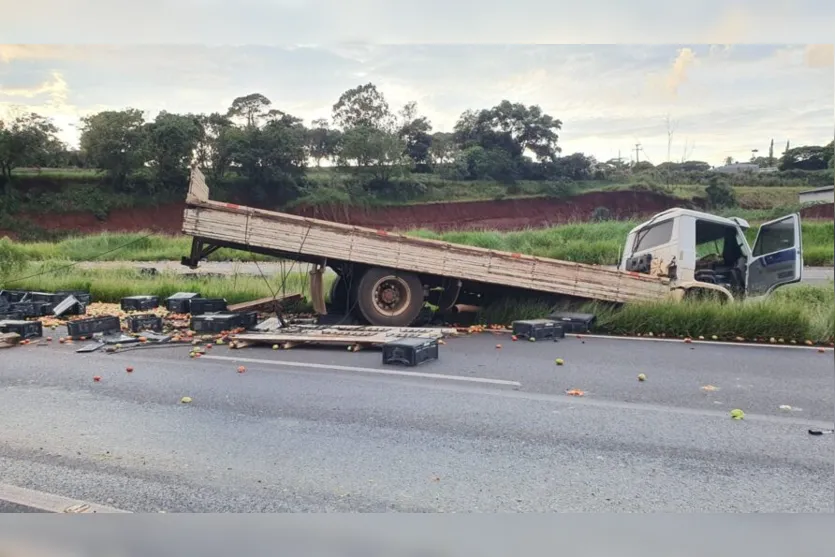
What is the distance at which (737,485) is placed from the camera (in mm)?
2455

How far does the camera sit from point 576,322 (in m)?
5.31

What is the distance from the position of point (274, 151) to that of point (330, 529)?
1999 millimetres

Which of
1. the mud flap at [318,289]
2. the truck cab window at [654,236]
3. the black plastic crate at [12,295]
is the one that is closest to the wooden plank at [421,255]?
the mud flap at [318,289]

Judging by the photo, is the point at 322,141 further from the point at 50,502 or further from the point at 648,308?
the point at 648,308

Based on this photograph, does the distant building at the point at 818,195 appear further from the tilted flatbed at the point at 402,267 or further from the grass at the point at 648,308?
the tilted flatbed at the point at 402,267

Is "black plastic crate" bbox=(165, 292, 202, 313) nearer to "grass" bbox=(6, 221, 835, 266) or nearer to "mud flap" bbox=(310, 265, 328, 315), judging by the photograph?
"grass" bbox=(6, 221, 835, 266)

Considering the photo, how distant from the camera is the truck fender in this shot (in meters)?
5.36

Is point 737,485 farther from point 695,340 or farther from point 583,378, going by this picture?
point 695,340

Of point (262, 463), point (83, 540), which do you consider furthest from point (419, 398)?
point (83, 540)

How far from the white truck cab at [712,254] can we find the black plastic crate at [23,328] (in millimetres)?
3988

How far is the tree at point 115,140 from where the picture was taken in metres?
2.78

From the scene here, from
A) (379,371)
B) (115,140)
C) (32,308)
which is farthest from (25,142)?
(379,371)

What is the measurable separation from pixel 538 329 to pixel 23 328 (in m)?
3.54

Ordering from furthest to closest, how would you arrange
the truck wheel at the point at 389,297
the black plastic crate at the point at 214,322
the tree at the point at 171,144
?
the truck wheel at the point at 389,297 → the black plastic crate at the point at 214,322 → the tree at the point at 171,144
